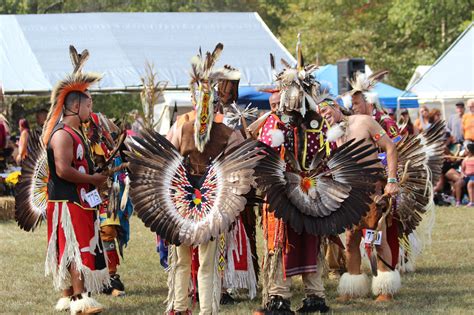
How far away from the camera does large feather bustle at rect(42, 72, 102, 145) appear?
20.4ft

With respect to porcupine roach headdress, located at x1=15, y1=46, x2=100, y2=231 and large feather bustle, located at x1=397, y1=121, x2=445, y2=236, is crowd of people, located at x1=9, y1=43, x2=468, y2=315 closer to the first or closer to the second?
porcupine roach headdress, located at x1=15, y1=46, x2=100, y2=231

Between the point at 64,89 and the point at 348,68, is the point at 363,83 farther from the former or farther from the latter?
the point at 348,68

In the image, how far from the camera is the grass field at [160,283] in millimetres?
6776

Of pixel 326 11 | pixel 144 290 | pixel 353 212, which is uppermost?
pixel 326 11

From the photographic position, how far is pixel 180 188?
5.84 metres

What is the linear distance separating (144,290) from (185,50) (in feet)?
32.8

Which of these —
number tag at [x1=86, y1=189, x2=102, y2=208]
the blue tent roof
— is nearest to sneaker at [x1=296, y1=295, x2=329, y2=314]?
number tag at [x1=86, y1=189, x2=102, y2=208]

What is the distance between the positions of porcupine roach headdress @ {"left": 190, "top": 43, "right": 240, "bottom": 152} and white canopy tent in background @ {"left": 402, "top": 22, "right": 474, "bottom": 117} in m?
12.4

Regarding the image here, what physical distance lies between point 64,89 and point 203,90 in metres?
0.96

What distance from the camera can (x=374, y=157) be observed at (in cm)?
673

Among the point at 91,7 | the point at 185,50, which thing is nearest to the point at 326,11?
the point at 91,7

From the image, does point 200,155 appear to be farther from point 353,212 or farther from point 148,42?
point 148,42

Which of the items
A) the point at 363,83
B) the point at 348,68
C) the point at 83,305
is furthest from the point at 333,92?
the point at 83,305

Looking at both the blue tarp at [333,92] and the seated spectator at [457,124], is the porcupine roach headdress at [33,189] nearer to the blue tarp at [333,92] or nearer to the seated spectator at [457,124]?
the blue tarp at [333,92]
